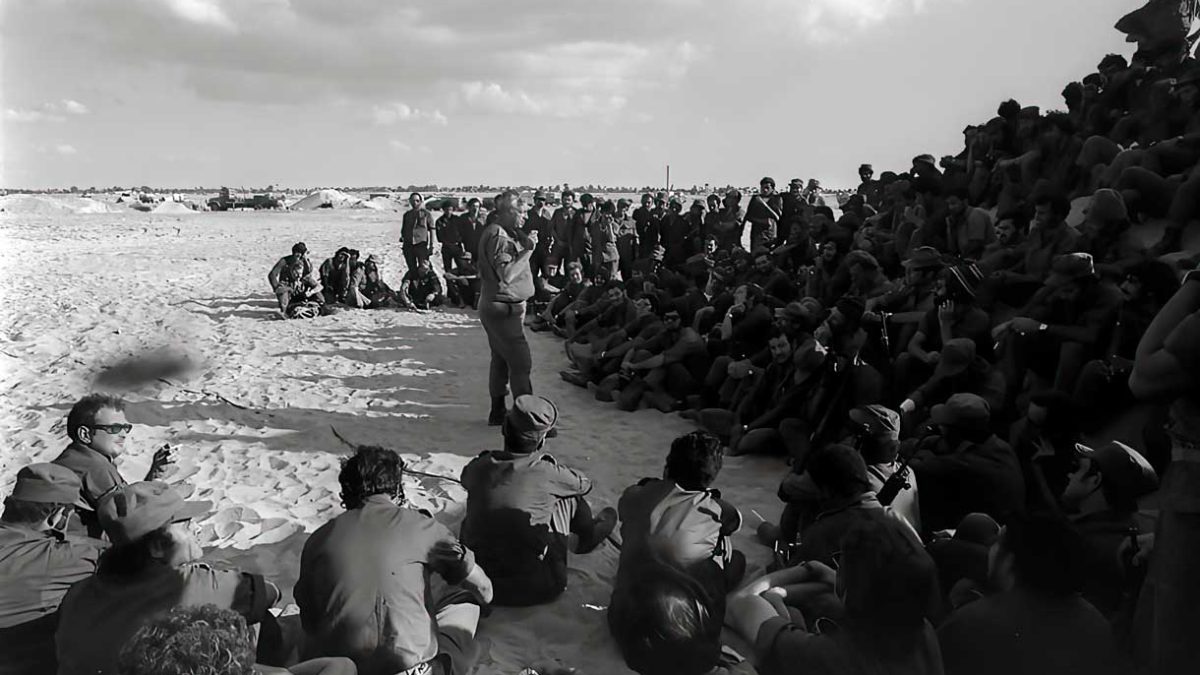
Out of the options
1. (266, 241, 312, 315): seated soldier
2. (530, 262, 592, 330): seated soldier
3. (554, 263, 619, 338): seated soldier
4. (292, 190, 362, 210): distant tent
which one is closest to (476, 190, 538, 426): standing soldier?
(554, 263, 619, 338): seated soldier

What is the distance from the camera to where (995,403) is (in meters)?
4.95

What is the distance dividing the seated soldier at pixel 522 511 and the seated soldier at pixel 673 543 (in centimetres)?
53

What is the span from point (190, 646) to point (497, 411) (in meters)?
5.44

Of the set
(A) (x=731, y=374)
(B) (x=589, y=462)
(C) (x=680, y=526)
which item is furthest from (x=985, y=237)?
(C) (x=680, y=526)

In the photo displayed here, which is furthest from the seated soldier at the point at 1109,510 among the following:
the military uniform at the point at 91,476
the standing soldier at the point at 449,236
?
the standing soldier at the point at 449,236

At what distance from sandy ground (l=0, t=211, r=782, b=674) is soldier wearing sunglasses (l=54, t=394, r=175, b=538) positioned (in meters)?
0.85

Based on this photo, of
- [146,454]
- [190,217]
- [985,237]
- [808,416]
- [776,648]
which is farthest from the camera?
[190,217]

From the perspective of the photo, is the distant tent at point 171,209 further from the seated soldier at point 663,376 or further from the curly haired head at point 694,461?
the curly haired head at point 694,461

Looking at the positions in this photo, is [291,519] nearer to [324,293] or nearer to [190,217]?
[324,293]

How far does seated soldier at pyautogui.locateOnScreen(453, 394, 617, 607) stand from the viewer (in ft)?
12.6

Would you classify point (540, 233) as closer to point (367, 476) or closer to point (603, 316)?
point (603, 316)

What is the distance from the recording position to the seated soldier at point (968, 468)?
371 cm

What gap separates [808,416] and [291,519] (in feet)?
11.5

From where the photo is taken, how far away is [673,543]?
3.29 meters
